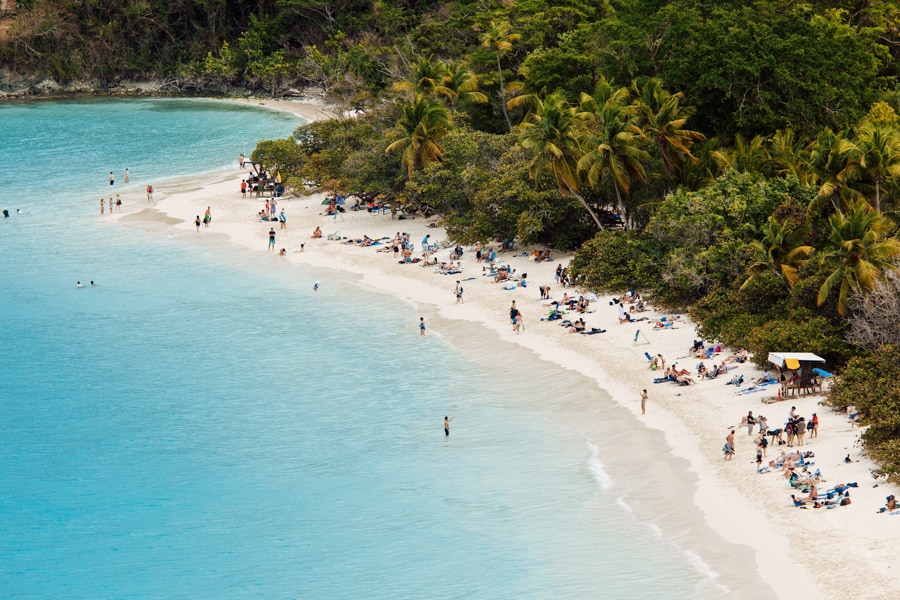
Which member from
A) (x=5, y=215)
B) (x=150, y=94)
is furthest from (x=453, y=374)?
(x=150, y=94)

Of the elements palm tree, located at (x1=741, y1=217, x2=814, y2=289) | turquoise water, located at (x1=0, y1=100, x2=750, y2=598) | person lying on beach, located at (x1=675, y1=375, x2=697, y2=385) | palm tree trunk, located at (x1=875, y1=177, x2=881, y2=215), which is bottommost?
turquoise water, located at (x1=0, y1=100, x2=750, y2=598)

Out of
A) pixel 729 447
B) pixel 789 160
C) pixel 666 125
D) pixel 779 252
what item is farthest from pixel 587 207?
pixel 729 447

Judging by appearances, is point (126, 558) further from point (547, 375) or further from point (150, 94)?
point (150, 94)

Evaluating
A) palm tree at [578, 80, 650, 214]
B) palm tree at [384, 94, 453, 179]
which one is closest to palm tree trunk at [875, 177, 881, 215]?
palm tree at [578, 80, 650, 214]

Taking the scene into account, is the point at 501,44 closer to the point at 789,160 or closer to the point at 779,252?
the point at 789,160

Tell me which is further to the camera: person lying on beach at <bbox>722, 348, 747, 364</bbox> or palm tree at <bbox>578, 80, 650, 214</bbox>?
palm tree at <bbox>578, 80, 650, 214</bbox>

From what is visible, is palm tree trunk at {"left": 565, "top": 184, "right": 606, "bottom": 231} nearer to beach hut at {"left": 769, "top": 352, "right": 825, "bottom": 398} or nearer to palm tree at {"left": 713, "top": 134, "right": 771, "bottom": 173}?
palm tree at {"left": 713, "top": 134, "right": 771, "bottom": 173}
